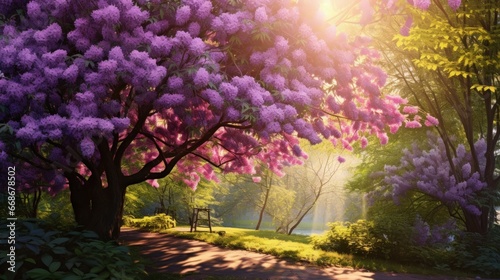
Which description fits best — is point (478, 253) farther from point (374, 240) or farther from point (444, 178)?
point (374, 240)

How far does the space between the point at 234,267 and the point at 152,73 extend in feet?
17.8

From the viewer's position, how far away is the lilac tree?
21.3 feet

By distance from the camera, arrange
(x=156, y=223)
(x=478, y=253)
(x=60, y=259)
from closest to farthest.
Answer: (x=60, y=259) < (x=478, y=253) < (x=156, y=223)

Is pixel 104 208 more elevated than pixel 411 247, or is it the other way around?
pixel 104 208

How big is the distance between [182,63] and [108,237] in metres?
3.98

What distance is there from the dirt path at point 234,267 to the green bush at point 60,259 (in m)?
3.10

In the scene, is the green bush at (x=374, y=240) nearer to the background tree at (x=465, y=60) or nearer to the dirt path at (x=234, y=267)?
the dirt path at (x=234, y=267)

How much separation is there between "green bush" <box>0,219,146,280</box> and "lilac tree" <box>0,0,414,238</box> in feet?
4.33

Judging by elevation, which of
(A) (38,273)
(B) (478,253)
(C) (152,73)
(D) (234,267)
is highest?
(C) (152,73)

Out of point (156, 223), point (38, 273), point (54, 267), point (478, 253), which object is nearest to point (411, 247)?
point (478, 253)

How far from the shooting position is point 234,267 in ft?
32.6

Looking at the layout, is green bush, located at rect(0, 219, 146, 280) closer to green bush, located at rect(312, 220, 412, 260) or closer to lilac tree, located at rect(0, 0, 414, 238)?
lilac tree, located at rect(0, 0, 414, 238)

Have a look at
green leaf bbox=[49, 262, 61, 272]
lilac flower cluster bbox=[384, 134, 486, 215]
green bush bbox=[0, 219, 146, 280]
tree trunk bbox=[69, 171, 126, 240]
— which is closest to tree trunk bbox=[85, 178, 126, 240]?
tree trunk bbox=[69, 171, 126, 240]

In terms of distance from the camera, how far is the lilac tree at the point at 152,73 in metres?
6.48
